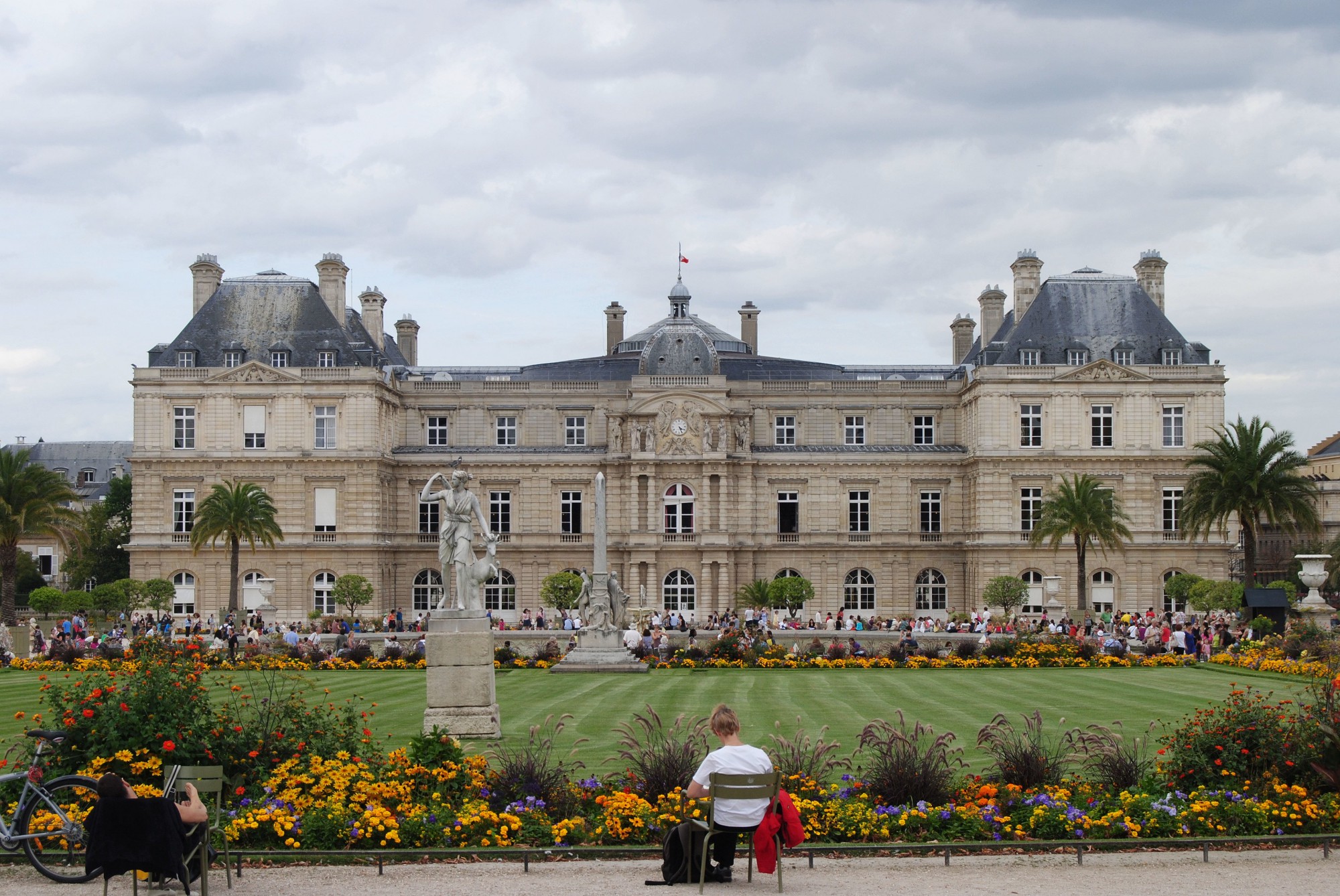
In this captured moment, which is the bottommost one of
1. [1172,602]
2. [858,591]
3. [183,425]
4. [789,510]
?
[1172,602]

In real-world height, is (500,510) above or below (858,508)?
above

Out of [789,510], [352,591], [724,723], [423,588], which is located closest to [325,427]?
[352,591]

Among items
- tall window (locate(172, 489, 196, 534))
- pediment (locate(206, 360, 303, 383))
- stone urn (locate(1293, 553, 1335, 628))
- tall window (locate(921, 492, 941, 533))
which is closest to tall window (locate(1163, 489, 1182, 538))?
tall window (locate(921, 492, 941, 533))

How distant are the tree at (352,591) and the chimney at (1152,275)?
1586 inches

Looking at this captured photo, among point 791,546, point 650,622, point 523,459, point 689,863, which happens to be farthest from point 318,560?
point 689,863

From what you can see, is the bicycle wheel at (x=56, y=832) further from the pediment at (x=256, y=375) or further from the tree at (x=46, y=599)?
the pediment at (x=256, y=375)

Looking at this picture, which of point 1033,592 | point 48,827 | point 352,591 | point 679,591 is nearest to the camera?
point 48,827

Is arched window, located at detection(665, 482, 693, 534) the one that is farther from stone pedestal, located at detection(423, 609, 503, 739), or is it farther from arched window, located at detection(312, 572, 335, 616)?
stone pedestal, located at detection(423, 609, 503, 739)

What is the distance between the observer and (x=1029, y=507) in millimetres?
65625

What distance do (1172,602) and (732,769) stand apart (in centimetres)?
5695

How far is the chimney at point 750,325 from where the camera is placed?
273 ft

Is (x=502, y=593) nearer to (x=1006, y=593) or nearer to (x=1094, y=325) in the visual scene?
(x=1006, y=593)

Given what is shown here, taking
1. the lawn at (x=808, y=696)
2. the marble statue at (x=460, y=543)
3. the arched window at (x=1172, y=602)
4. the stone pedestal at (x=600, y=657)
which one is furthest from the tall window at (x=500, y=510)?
the marble statue at (x=460, y=543)

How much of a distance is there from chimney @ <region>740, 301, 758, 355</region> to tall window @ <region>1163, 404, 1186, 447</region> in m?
25.8
